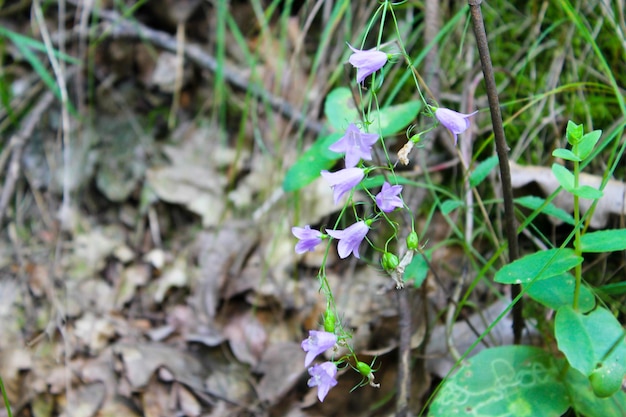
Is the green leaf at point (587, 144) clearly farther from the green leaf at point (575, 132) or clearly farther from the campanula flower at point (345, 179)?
the campanula flower at point (345, 179)

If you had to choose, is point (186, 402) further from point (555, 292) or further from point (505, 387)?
point (555, 292)

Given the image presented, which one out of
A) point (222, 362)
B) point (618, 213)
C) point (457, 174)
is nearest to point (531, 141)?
point (457, 174)

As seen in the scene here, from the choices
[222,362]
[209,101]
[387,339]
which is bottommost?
[222,362]

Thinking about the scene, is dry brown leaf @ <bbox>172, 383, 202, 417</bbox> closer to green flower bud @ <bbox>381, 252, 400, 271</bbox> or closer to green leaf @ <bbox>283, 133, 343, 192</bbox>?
green leaf @ <bbox>283, 133, 343, 192</bbox>

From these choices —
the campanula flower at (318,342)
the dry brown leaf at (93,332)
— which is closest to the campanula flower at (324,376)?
the campanula flower at (318,342)

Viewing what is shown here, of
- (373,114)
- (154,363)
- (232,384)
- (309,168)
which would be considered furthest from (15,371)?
(373,114)

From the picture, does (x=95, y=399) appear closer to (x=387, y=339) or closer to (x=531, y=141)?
(x=387, y=339)

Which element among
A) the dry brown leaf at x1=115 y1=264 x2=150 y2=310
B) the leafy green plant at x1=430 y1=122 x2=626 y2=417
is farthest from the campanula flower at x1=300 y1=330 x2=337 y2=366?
the dry brown leaf at x1=115 y1=264 x2=150 y2=310
